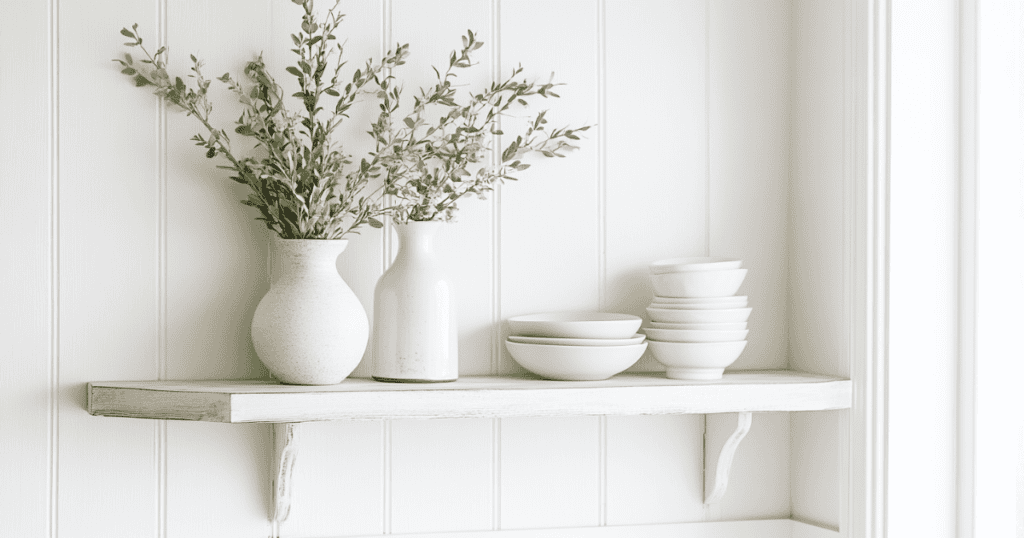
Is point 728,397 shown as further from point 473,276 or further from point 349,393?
point 349,393

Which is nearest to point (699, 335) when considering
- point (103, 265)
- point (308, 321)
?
point (308, 321)

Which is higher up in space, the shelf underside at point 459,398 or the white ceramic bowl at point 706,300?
the white ceramic bowl at point 706,300

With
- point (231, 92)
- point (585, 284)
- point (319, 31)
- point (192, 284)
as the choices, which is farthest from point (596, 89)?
point (192, 284)

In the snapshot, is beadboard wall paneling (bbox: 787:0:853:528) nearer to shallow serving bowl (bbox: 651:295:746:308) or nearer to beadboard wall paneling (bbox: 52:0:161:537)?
shallow serving bowl (bbox: 651:295:746:308)

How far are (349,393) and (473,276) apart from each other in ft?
1.10

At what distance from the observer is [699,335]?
1333 mm

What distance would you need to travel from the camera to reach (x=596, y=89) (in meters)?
1.47

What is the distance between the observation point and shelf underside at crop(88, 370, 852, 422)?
3.76ft

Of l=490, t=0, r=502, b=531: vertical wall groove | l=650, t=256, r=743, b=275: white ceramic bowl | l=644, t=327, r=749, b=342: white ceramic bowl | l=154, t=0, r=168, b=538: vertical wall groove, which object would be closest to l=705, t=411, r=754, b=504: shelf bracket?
l=644, t=327, r=749, b=342: white ceramic bowl

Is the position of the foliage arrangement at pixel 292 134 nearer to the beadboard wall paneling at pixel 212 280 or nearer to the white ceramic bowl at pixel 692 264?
the beadboard wall paneling at pixel 212 280

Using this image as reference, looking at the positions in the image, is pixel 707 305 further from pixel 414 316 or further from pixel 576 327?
pixel 414 316

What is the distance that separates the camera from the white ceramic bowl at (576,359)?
128cm

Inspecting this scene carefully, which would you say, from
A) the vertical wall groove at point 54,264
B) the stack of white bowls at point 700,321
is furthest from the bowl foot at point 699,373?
the vertical wall groove at point 54,264

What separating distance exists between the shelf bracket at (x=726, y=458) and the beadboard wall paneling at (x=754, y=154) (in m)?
0.13
